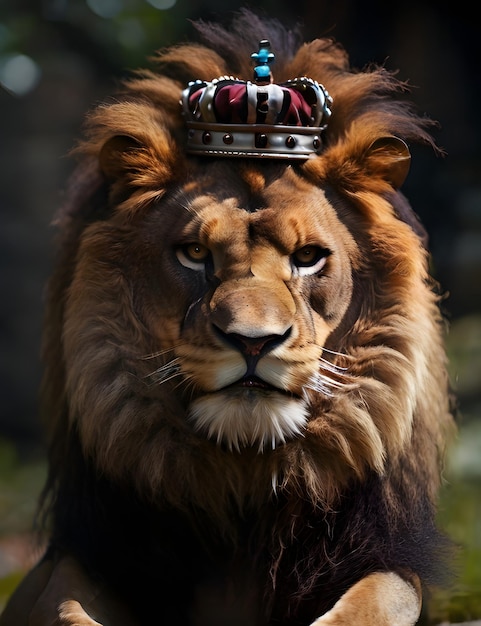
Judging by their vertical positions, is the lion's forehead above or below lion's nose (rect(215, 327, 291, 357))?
above

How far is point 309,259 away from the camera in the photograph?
181 centimetres

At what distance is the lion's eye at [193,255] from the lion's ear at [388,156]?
36 centimetres

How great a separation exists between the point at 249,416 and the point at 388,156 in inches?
22.4

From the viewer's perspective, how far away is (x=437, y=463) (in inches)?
79.7

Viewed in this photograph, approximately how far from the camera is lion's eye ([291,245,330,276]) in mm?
1804

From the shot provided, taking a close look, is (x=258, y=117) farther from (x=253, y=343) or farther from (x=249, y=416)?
(x=249, y=416)

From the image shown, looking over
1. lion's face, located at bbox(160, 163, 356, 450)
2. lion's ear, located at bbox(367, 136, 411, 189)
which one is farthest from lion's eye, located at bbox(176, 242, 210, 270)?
lion's ear, located at bbox(367, 136, 411, 189)

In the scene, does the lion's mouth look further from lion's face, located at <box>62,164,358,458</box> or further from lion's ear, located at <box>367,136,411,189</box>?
lion's ear, located at <box>367,136,411,189</box>

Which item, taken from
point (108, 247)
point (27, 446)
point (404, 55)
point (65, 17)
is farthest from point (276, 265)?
point (27, 446)

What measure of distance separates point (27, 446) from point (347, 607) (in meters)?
2.51

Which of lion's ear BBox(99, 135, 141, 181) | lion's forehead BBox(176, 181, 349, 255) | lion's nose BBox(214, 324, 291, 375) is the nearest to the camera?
lion's nose BBox(214, 324, 291, 375)

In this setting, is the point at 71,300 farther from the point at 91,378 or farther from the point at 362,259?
the point at 362,259

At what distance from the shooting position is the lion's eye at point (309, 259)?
1804mm

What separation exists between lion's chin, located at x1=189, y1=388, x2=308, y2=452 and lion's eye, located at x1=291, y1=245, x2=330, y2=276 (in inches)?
9.5
